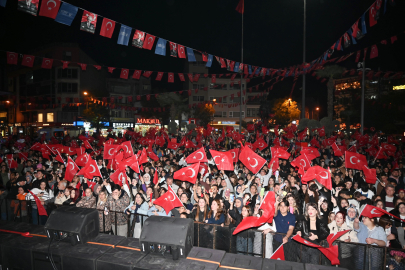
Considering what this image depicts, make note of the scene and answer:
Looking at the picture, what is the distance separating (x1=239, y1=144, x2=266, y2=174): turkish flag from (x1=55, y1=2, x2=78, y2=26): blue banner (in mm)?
7931

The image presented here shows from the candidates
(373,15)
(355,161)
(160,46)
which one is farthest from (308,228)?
(160,46)

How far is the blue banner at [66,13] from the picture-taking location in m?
9.49

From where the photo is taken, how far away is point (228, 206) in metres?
7.04

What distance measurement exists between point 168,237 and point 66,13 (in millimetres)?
9227

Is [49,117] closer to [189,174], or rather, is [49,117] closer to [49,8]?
[49,8]

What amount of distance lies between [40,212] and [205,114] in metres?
51.3

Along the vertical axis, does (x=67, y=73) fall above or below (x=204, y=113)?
above

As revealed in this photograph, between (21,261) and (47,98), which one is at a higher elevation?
(47,98)

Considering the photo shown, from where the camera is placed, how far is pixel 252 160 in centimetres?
970

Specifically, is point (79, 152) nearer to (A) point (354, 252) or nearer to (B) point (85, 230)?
(B) point (85, 230)

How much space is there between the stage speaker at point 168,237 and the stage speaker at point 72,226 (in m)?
1.02

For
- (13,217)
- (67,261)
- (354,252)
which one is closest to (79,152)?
(13,217)

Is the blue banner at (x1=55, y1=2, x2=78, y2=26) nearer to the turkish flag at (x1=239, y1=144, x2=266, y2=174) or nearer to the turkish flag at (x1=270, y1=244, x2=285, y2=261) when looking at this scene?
the turkish flag at (x1=239, y1=144, x2=266, y2=174)

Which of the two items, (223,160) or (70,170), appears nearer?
(70,170)
